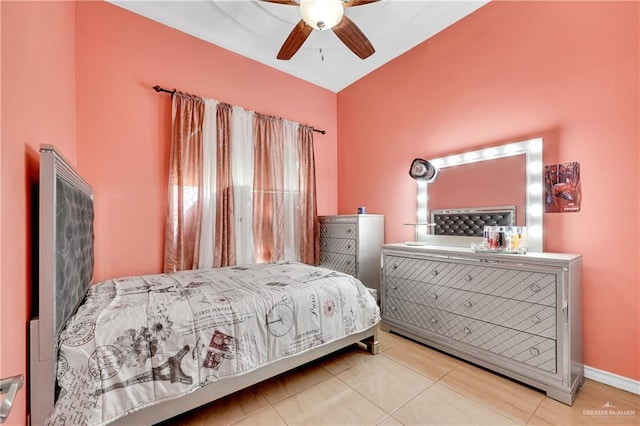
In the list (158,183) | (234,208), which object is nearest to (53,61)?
(158,183)

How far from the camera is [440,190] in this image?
291 centimetres

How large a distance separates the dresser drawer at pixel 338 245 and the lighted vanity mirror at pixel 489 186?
2.60ft

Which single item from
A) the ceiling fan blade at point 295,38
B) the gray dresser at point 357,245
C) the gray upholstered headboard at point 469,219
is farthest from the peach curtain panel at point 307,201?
the gray upholstered headboard at point 469,219

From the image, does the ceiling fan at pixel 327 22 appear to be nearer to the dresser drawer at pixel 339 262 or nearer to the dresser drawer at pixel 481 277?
the dresser drawer at pixel 481 277

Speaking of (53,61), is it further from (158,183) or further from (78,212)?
(158,183)

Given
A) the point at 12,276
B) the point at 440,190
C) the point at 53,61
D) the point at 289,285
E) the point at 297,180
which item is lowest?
the point at 289,285

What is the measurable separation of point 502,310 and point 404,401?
0.99 meters

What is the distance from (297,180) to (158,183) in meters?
1.66

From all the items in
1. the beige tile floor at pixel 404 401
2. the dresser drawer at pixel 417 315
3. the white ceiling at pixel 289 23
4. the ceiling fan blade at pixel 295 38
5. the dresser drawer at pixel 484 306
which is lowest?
the beige tile floor at pixel 404 401

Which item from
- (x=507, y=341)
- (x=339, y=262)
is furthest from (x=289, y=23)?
(x=507, y=341)

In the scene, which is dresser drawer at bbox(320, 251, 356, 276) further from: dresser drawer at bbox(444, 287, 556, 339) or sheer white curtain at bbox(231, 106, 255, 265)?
dresser drawer at bbox(444, 287, 556, 339)

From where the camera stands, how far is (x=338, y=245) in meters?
3.56

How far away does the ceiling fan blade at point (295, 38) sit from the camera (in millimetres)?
2160

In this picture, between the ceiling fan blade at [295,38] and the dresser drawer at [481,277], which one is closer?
the dresser drawer at [481,277]
